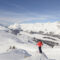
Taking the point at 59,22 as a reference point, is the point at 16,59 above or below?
below

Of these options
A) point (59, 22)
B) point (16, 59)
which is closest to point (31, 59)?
point (16, 59)

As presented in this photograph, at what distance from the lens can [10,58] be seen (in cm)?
877

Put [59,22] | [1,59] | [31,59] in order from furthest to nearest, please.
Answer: [59,22]
[31,59]
[1,59]

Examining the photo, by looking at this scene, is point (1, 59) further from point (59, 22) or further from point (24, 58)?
point (59, 22)

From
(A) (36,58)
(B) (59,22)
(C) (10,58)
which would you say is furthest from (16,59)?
(B) (59,22)

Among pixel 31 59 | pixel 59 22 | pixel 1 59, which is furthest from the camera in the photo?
pixel 59 22

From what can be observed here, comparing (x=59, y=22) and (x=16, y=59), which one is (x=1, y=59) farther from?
(x=59, y=22)

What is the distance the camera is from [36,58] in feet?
30.8

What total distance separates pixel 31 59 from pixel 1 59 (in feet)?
9.05

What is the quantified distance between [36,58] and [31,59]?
54 centimetres

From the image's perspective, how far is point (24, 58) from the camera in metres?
9.38

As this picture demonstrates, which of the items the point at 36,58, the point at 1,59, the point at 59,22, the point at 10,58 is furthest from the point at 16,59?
the point at 59,22

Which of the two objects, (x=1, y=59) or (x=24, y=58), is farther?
(x=24, y=58)

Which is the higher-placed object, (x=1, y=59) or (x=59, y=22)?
(x=59, y=22)
